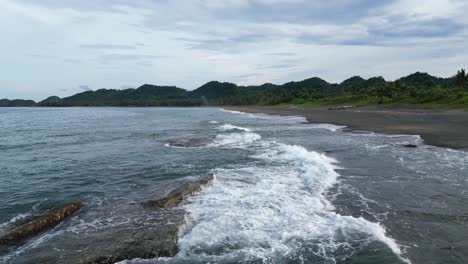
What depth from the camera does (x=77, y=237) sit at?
36.1ft

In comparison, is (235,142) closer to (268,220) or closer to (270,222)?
(268,220)

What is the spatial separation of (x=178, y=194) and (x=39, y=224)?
5116mm

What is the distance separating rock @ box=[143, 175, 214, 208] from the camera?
14.0 meters

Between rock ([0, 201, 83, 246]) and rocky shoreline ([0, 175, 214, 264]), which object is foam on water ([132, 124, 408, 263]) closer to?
rocky shoreline ([0, 175, 214, 264])

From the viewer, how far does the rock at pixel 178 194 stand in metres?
14.0

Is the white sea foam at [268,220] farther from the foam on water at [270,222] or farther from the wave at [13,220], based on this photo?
the wave at [13,220]

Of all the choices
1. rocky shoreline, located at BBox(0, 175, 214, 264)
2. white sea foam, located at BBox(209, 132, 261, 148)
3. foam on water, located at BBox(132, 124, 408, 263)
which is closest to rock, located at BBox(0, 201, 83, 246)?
rocky shoreline, located at BBox(0, 175, 214, 264)

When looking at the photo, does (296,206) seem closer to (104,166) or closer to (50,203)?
(50,203)

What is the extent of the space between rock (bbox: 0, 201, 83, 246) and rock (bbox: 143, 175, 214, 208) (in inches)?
111

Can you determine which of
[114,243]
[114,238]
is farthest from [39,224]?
[114,243]

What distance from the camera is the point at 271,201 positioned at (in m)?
14.3

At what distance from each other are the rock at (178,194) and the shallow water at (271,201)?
470 millimetres

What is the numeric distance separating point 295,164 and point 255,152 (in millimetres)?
5753

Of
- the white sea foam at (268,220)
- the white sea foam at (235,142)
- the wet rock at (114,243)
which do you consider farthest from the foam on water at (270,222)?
the white sea foam at (235,142)
